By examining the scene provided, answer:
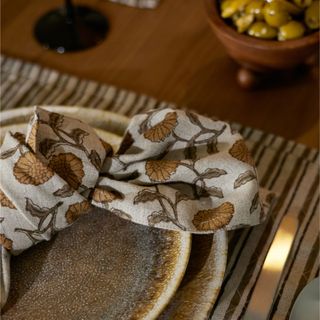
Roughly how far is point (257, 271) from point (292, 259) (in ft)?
0.13

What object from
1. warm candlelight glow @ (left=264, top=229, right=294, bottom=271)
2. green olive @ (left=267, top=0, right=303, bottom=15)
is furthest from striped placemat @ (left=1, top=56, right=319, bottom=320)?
green olive @ (left=267, top=0, right=303, bottom=15)

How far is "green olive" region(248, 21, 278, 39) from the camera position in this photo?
19.6 inches

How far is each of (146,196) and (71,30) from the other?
37cm

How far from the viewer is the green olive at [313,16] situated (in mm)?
496

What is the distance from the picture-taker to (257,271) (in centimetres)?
41

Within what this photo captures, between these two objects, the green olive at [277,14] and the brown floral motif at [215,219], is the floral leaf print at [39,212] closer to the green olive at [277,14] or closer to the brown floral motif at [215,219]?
the brown floral motif at [215,219]

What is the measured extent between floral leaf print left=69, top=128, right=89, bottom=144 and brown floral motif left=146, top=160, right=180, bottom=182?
0.16 ft

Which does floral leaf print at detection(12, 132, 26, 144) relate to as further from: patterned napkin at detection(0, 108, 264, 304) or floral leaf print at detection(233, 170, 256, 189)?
floral leaf print at detection(233, 170, 256, 189)

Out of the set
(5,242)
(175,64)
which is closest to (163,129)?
(5,242)

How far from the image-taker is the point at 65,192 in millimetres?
359

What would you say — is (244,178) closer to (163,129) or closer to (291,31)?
(163,129)

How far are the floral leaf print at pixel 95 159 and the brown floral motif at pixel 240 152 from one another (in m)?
0.09

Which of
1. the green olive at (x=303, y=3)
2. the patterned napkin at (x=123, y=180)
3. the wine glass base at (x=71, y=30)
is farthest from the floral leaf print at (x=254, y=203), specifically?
the wine glass base at (x=71, y=30)

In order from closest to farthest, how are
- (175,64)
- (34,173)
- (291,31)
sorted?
(34,173), (291,31), (175,64)
